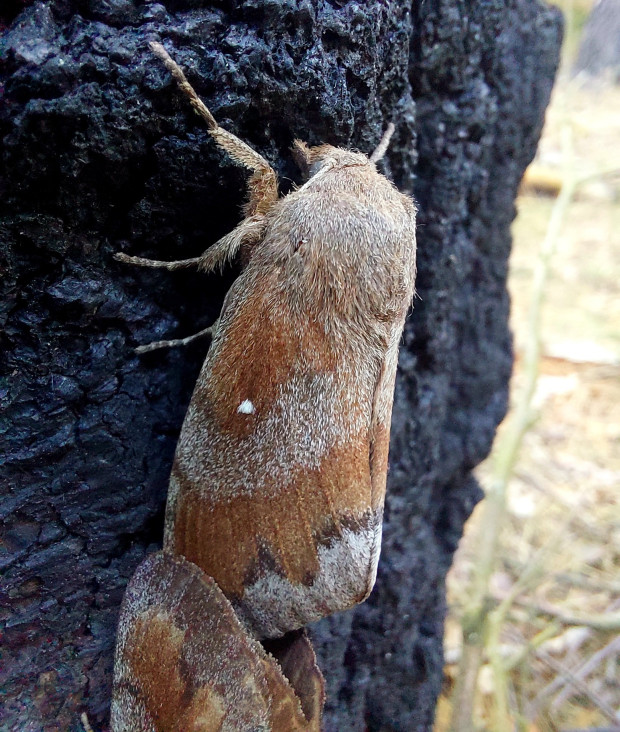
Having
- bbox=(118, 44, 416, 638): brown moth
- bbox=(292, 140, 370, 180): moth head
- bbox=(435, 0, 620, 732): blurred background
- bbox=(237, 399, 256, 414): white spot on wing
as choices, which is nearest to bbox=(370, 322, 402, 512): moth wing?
bbox=(118, 44, 416, 638): brown moth

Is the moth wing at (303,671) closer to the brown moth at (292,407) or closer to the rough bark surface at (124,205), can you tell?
the brown moth at (292,407)

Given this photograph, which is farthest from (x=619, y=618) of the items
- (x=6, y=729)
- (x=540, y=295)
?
(x=6, y=729)

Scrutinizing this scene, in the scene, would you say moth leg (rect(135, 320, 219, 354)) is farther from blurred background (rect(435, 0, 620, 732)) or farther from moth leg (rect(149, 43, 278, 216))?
blurred background (rect(435, 0, 620, 732))

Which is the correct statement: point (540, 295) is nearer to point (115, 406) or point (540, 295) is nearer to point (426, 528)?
point (426, 528)

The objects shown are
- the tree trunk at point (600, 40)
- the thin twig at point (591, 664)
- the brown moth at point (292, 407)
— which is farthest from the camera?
the tree trunk at point (600, 40)

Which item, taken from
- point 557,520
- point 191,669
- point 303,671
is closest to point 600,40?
point 557,520

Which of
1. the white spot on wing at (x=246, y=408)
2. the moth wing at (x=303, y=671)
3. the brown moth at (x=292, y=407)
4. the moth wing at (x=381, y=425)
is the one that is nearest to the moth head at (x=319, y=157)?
the brown moth at (x=292, y=407)

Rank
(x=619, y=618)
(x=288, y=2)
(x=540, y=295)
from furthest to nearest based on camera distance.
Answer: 1. (x=540, y=295)
2. (x=619, y=618)
3. (x=288, y=2)
